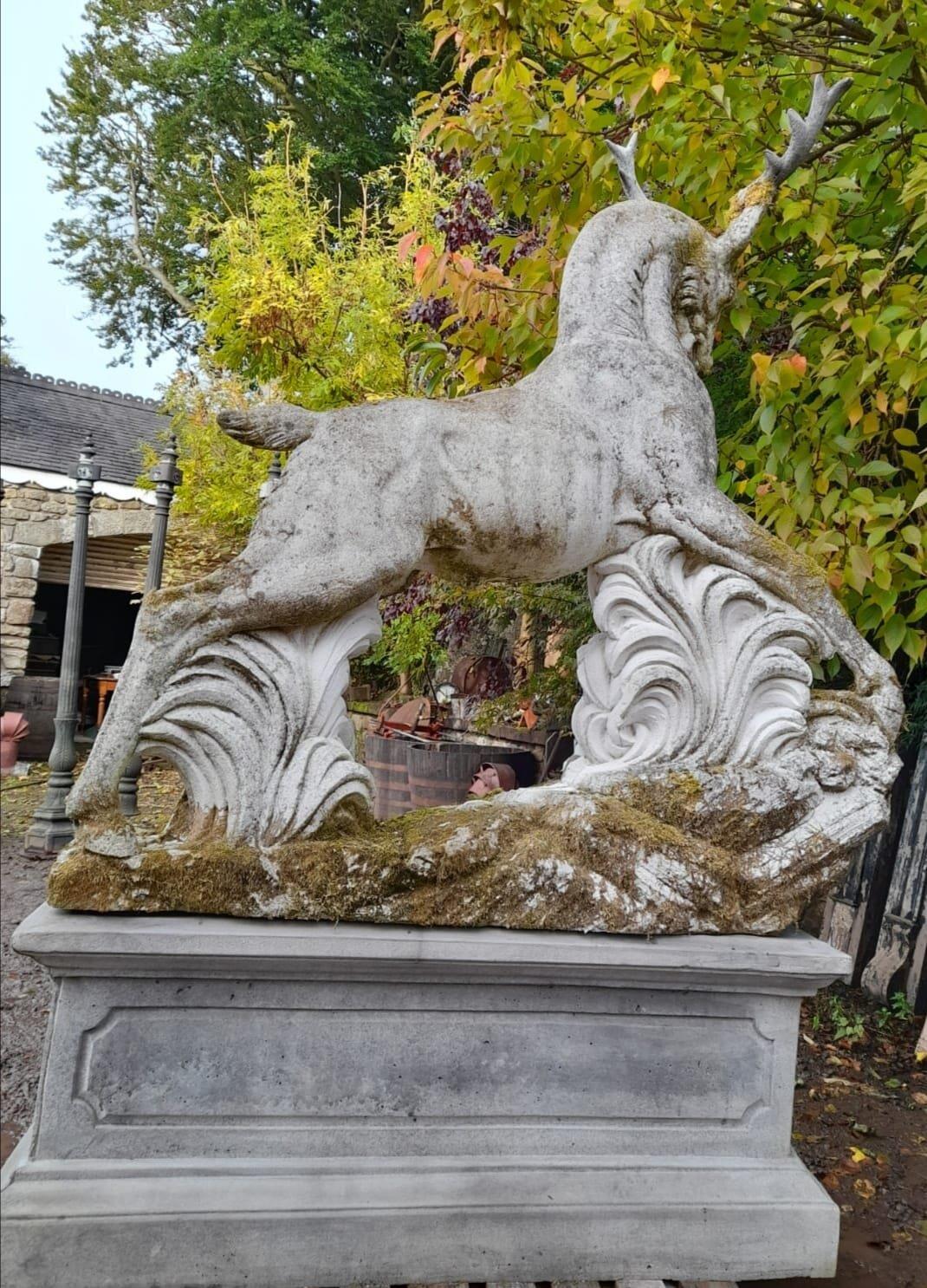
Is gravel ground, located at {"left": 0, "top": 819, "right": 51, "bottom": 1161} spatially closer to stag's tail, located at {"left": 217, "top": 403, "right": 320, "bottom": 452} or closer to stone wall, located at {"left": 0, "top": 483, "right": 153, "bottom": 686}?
stag's tail, located at {"left": 217, "top": 403, "right": 320, "bottom": 452}

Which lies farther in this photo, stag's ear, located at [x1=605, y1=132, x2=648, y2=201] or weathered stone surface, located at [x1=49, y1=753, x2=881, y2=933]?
stag's ear, located at [x1=605, y1=132, x2=648, y2=201]

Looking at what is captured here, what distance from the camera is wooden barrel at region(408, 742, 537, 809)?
5223 mm

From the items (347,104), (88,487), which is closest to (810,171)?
(88,487)

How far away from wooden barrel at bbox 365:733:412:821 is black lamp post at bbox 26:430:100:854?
223 cm

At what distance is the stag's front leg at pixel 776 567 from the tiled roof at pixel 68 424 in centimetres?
1023

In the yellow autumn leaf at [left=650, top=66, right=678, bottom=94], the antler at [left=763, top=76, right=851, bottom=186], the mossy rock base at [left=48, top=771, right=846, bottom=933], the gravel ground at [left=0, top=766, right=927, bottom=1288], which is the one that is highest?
the yellow autumn leaf at [left=650, top=66, right=678, bottom=94]

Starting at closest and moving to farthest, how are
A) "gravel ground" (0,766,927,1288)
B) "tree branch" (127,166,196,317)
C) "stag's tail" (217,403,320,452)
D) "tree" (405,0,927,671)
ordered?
1. "stag's tail" (217,403,320,452)
2. "gravel ground" (0,766,927,1288)
3. "tree" (405,0,927,671)
4. "tree branch" (127,166,196,317)

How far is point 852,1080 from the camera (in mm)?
3271

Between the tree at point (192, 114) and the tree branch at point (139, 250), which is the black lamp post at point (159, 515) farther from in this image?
the tree branch at point (139, 250)

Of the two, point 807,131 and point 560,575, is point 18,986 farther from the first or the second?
point 807,131

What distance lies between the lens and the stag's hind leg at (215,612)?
1.86 meters

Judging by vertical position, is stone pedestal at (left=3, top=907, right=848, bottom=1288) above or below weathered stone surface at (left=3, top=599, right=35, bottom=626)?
below

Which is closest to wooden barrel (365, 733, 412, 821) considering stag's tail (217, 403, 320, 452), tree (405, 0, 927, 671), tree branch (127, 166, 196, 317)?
tree (405, 0, 927, 671)

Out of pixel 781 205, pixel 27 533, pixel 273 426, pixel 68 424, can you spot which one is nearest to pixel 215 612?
pixel 273 426
